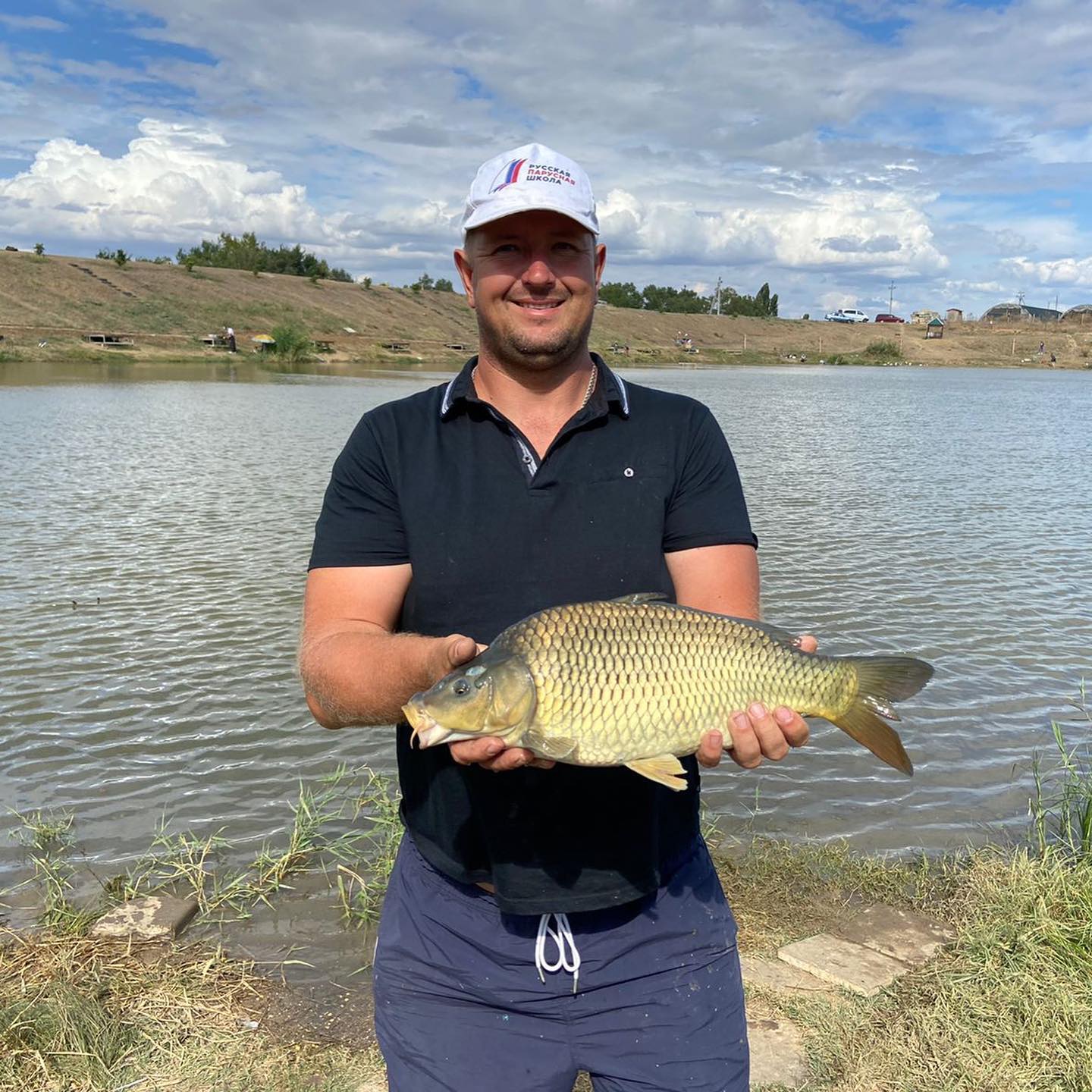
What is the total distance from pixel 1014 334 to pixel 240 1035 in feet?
385

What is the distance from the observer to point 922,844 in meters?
5.49

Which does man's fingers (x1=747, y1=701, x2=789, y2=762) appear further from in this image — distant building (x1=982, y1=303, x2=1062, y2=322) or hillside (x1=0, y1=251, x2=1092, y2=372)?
distant building (x1=982, y1=303, x2=1062, y2=322)

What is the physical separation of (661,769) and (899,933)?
8.82 feet

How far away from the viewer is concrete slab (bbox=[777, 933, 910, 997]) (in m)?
3.80

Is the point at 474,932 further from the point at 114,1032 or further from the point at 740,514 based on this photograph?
the point at 114,1032

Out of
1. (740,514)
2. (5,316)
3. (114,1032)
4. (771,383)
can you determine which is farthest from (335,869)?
(5,316)

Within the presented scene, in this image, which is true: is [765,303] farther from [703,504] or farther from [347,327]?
[703,504]

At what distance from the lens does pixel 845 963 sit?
155 inches

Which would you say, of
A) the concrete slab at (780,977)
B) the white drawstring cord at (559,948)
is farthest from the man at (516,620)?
the concrete slab at (780,977)

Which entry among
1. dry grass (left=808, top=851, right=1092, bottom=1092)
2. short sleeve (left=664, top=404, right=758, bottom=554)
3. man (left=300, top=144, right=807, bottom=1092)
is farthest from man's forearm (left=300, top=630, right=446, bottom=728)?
dry grass (left=808, top=851, right=1092, bottom=1092)

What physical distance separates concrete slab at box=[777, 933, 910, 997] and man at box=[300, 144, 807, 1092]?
5.52ft

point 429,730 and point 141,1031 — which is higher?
point 429,730

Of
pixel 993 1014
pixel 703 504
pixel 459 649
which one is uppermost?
pixel 703 504

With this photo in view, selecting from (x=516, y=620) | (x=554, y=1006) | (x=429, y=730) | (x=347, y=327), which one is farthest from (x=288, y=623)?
(x=347, y=327)
